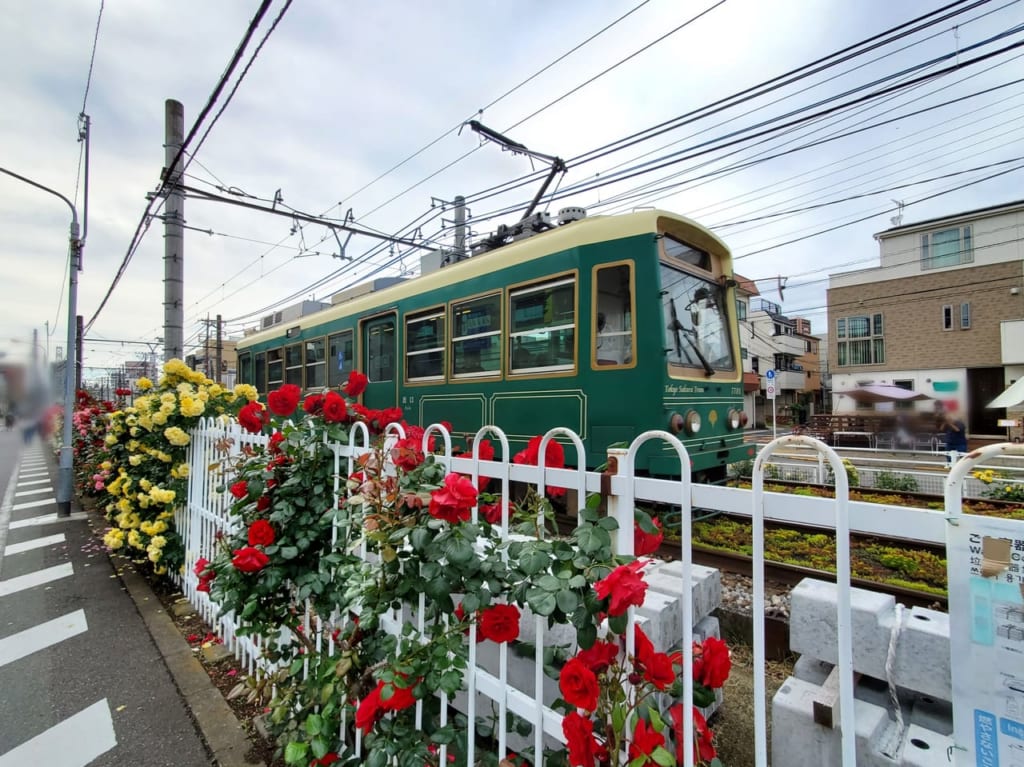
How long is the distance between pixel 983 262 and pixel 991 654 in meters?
9.50

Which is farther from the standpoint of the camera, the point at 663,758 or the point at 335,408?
the point at 335,408

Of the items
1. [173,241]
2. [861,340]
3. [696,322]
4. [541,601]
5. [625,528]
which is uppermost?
[173,241]

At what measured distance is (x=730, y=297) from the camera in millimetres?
5324

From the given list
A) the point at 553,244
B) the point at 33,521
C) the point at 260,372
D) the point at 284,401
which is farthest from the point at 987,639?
the point at 260,372

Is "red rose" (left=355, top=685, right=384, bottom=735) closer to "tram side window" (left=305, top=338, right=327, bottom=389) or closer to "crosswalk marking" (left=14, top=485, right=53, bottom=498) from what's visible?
"tram side window" (left=305, top=338, right=327, bottom=389)

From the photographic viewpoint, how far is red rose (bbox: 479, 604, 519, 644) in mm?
1235

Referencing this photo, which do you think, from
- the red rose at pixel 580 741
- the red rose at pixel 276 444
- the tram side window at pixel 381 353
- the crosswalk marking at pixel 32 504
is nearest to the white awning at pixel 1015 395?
the red rose at pixel 580 741

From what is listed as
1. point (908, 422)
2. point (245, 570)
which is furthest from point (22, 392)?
point (908, 422)

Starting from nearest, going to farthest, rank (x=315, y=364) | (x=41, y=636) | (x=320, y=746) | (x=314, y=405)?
(x=320, y=746) < (x=314, y=405) < (x=41, y=636) < (x=315, y=364)

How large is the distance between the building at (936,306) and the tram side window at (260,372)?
9.94 m

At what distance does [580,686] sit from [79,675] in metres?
3.20

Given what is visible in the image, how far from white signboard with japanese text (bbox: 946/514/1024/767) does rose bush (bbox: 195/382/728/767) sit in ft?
1.37

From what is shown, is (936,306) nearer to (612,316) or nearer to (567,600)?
(612,316)

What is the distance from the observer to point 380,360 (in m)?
6.88
